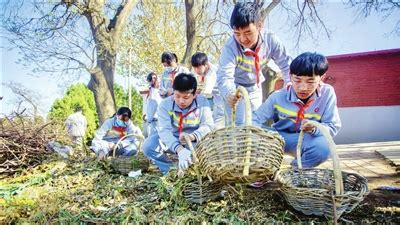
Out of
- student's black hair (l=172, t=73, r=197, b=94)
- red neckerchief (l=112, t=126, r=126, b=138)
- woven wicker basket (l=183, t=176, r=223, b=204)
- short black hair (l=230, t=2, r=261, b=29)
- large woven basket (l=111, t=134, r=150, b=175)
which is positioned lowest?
large woven basket (l=111, t=134, r=150, b=175)

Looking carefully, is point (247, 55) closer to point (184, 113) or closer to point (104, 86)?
point (184, 113)

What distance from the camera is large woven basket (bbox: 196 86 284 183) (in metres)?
1.63

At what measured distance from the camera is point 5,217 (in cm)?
207

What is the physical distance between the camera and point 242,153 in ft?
5.37

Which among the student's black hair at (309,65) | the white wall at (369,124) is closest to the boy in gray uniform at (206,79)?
the student's black hair at (309,65)

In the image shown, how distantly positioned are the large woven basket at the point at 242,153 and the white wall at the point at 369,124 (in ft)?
30.2

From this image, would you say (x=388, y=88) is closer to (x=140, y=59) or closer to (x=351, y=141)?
(x=351, y=141)

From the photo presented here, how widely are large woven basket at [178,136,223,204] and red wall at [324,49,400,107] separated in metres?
8.76

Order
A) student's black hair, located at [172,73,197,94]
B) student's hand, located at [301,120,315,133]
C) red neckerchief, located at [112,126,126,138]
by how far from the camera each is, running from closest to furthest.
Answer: student's hand, located at [301,120,315,133] < student's black hair, located at [172,73,197,94] < red neckerchief, located at [112,126,126,138]

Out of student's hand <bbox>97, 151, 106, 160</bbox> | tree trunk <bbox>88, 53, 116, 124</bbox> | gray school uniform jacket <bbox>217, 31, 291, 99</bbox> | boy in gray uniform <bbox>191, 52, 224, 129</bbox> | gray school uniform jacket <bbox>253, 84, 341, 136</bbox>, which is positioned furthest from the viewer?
tree trunk <bbox>88, 53, 116, 124</bbox>

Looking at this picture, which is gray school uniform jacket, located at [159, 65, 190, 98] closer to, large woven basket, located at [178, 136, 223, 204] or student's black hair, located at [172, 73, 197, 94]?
student's black hair, located at [172, 73, 197, 94]

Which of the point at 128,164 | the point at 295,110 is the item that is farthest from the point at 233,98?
the point at 128,164

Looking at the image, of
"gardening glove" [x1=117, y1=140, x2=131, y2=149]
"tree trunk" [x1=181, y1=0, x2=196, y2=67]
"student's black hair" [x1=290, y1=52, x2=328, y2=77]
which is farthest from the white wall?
"student's black hair" [x1=290, y1=52, x2=328, y2=77]

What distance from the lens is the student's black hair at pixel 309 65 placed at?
80.3 inches
